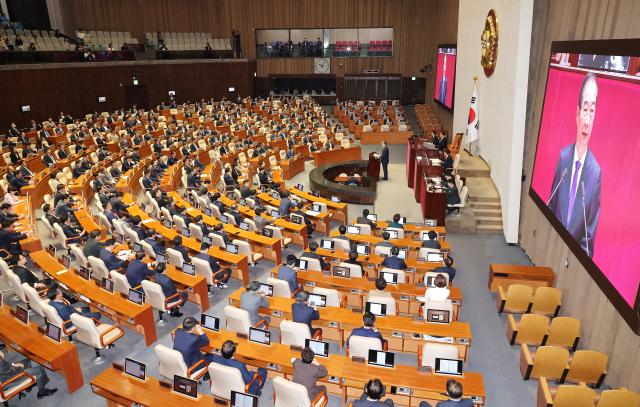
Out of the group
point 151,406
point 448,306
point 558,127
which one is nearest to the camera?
point 151,406

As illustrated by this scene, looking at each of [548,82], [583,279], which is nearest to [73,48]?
[548,82]

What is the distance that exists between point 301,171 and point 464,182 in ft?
26.1

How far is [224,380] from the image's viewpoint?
6.37 meters

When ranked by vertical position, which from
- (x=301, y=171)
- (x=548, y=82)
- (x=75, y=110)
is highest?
(x=548, y=82)

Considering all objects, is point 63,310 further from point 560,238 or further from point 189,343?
point 560,238

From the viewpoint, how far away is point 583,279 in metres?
8.57

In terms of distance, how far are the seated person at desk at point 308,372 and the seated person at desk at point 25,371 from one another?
4204 mm

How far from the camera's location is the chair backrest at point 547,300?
9.07 meters

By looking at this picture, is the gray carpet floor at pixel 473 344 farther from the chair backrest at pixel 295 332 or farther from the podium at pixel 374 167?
the podium at pixel 374 167

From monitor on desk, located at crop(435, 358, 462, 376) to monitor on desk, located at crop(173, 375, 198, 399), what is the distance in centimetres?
336

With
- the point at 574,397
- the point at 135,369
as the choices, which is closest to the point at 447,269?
the point at 574,397

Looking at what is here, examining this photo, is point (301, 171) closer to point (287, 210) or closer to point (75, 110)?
point (287, 210)

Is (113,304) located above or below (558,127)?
below

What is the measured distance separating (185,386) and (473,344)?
17.3 feet
